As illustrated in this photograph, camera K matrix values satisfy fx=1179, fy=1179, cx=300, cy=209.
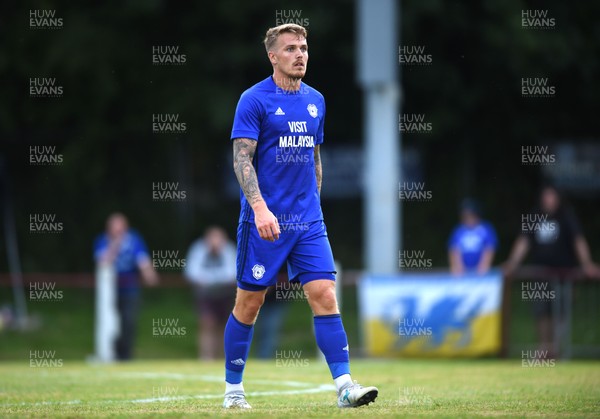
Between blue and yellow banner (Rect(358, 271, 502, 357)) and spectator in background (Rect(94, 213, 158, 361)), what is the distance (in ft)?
11.8

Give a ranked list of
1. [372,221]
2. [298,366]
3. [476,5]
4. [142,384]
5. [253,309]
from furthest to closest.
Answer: [476,5]
[372,221]
[298,366]
[142,384]
[253,309]

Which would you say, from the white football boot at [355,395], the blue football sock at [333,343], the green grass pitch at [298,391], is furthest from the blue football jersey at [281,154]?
the green grass pitch at [298,391]

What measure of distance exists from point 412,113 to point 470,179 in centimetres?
184

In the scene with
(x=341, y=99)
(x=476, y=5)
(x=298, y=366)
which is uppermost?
(x=476, y=5)

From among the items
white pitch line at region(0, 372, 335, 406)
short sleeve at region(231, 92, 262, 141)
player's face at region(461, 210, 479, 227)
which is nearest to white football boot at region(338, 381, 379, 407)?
white pitch line at region(0, 372, 335, 406)

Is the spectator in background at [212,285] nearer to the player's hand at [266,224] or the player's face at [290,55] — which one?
the player's face at [290,55]

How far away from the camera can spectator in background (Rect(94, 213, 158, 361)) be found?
1734cm

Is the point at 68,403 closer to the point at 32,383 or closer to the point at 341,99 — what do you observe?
the point at 32,383

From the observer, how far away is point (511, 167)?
25297 millimetres

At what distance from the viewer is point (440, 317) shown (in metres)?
15.9

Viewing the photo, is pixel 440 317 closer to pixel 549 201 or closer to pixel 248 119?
pixel 549 201

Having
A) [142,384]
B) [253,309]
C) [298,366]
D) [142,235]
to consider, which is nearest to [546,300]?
[298,366]

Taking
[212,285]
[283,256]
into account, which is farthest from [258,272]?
[212,285]

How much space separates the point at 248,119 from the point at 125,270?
33.9 ft
